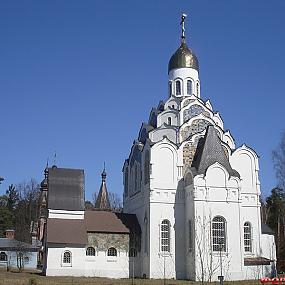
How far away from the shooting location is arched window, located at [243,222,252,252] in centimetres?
3435

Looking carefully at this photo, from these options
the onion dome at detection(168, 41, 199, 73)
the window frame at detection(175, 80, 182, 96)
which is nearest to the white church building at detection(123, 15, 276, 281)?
the window frame at detection(175, 80, 182, 96)

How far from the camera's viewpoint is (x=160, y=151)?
116 ft

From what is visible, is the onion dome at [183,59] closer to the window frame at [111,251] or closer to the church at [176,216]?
the church at [176,216]

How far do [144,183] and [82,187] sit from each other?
5.40 metres

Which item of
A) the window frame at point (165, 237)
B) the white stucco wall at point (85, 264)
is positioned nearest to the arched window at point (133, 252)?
the white stucco wall at point (85, 264)

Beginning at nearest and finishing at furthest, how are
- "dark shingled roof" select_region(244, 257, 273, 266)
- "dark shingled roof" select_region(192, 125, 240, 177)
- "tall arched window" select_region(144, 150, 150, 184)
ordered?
"dark shingled roof" select_region(244, 257, 273, 266) < "dark shingled roof" select_region(192, 125, 240, 177) < "tall arched window" select_region(144, 150, 150, 184)

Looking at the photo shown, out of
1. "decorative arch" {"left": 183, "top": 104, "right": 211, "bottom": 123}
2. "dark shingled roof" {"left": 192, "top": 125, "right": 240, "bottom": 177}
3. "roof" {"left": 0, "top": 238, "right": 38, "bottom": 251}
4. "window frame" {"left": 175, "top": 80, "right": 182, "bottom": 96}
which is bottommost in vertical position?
"roof" {"left": 0, "top": 238, "right": 38, "bottom": 251}

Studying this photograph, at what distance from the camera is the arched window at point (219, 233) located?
32.4 m

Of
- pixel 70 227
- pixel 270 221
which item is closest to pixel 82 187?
pixel 70 227

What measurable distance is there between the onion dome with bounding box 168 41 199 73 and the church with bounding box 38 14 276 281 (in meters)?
3.85

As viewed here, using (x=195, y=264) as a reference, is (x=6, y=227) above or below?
above

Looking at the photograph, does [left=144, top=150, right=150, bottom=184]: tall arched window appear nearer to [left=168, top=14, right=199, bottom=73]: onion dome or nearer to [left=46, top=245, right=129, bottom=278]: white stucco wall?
[left=46, top=245, right=129, bottom=278]: white stucco wall

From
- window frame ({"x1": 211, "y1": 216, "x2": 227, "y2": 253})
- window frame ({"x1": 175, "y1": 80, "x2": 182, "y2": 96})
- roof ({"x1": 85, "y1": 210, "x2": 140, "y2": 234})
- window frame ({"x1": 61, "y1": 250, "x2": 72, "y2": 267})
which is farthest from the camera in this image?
window frame ({"x1": 175, "y1": 80, "x2": 182, "y2": 96})

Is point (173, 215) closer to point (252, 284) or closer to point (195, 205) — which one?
point (195, 205)
